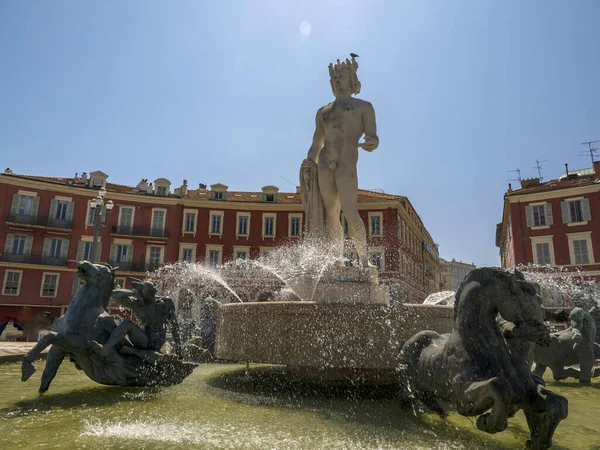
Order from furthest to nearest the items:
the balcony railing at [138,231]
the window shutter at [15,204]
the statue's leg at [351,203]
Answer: the balcony railing at [138,231], the window shutter at [15,204], the statue's leg at [351,203]

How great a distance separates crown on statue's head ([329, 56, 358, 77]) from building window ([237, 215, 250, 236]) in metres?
30.0

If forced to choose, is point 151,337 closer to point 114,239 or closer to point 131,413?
point 131,413

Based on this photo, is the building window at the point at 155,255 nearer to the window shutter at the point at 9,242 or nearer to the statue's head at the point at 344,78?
the window shutter at the point at 9,242

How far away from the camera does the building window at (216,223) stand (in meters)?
36.8

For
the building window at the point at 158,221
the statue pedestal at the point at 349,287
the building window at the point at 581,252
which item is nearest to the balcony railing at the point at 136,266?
the building window at the point at 158,221

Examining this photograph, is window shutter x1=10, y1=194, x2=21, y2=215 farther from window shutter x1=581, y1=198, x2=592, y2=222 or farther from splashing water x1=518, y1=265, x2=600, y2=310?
window shutter x1=581, y1=198, x2=592, y2=222

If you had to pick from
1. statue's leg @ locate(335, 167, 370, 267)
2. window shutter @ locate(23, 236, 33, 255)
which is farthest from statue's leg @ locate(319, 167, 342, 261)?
window shutter @ locate(23, 236, 33, 255)

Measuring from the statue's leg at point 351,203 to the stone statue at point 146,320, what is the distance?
317 cm

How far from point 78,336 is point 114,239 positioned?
109 feet

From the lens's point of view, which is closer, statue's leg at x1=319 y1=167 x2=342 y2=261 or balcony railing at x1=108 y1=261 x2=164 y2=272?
statue's leg at x1=319 y1=167 x2=342 y2=261

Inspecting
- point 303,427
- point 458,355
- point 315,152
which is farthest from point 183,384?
point 315,152

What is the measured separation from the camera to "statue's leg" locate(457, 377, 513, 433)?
2303mm

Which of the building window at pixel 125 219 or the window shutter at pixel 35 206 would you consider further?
the building window at pixel 125 219

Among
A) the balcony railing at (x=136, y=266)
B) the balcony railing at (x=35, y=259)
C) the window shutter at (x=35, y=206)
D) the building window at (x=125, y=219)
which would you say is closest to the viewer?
the balcony railing at (x=35, y=259)
